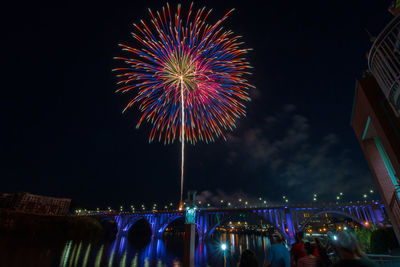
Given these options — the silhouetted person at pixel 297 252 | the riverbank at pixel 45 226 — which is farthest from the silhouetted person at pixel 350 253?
the riverbank at pixel 45 226

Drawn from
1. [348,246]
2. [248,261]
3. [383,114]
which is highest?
[383,114]

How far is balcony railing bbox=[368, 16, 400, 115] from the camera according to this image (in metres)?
7.20

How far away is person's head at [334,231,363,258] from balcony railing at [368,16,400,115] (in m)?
6.59

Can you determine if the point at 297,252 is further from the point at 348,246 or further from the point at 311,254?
the point at 348,246

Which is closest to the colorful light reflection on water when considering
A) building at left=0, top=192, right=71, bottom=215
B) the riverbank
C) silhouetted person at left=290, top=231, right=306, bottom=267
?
the riverbank

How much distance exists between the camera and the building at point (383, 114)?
7479 millimetres

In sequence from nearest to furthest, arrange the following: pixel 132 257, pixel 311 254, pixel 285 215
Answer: pixel 311 254
pixel 132 257
pixel 285 215

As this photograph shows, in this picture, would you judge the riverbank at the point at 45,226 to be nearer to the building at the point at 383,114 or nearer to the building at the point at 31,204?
the building at the point at 31,204

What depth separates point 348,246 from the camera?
3.05 m

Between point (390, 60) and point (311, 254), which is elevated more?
A: point (390, 60)

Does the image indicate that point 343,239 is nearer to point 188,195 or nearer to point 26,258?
point 188,195

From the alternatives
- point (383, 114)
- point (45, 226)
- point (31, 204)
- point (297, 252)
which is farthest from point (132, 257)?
point (31, 204)

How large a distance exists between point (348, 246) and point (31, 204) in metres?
95.1

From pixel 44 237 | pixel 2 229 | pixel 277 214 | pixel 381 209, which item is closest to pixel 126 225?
pixel 44 237
